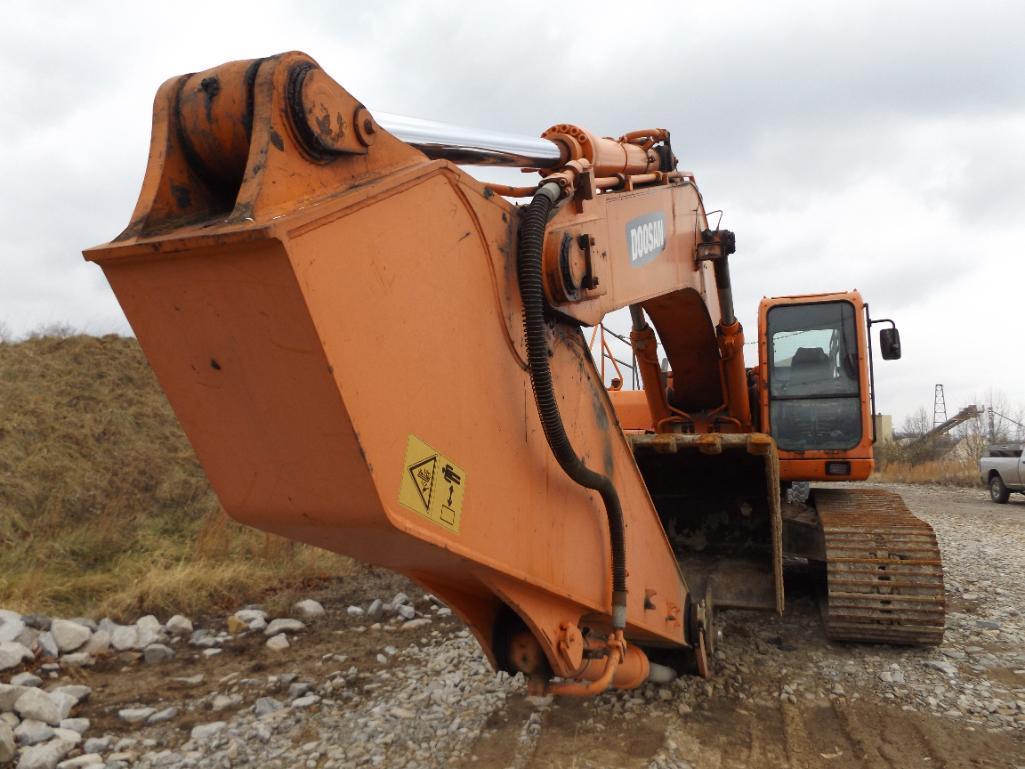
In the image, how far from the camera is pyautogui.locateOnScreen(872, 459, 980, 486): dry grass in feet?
73.3

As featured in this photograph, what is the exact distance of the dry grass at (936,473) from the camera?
22328mm

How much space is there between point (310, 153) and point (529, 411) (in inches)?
→ 40.1

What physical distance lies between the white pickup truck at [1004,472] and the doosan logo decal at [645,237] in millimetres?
16317

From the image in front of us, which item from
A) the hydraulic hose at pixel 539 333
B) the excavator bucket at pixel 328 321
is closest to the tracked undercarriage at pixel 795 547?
the hydraulic hose at pixel 539 333

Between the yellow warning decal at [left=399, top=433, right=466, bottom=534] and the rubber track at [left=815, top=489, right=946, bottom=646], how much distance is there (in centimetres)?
388

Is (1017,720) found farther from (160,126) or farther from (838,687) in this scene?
(160,126)

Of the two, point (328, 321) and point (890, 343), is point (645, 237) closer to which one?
point (328, 321)

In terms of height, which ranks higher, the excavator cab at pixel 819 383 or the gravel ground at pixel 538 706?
the excavator cab at pixel 819 383

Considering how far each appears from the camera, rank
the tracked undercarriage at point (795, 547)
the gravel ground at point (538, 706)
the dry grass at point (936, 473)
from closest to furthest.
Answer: the gravel ground at point (538, 706) < the tracked undercarriage at point (795, 547) < the dry grass at point (936, 473)

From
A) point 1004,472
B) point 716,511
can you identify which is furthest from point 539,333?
point 1004,472

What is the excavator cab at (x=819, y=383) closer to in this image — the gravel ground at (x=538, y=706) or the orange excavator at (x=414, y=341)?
the gravel ground at (x=538, y=706)

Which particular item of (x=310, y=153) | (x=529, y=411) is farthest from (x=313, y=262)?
(x=529, y=411)

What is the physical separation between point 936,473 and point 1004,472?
21.9ft

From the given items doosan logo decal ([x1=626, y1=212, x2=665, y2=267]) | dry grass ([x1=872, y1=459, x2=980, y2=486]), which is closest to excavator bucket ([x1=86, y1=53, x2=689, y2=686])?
doosan logo decal ([x1=626, y1=212, x2=665, y2=267])
